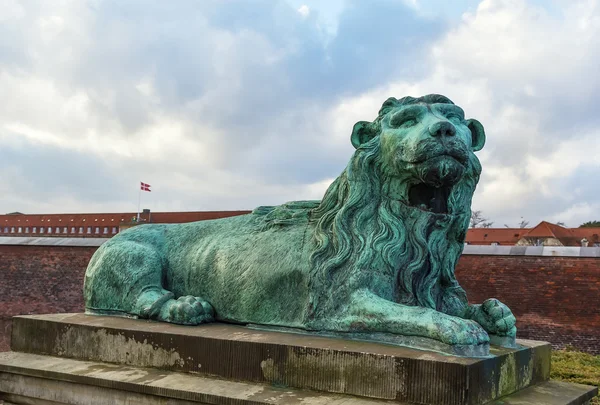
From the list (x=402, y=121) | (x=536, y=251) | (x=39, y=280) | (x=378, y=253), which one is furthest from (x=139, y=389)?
(x=39, y=280)

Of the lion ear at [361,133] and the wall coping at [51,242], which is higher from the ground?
the lion ear at [361,133]

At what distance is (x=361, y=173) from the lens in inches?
129

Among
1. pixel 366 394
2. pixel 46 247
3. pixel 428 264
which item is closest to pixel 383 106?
pixel 428 264

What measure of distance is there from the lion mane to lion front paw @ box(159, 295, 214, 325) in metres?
0.74

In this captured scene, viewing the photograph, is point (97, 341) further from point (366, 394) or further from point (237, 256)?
point (366, 394)

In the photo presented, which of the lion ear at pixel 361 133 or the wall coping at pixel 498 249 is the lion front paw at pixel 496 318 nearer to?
the lion ear at pixel 361 133

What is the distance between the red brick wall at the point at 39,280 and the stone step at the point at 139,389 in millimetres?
9990

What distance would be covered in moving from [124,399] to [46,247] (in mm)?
11420

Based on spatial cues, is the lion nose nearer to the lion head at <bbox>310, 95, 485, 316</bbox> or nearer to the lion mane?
the lion head at <bbox>310, 95, 485, 316</bbox>

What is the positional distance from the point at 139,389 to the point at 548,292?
10060mm

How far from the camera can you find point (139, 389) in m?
3.00

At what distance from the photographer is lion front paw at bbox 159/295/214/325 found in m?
3.50

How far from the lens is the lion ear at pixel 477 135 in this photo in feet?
11.1

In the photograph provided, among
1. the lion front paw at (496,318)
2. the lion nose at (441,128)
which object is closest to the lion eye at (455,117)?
the lion nose at (441,128)
